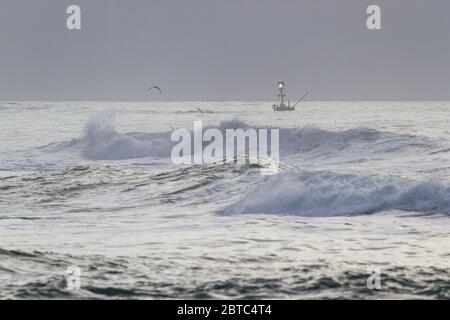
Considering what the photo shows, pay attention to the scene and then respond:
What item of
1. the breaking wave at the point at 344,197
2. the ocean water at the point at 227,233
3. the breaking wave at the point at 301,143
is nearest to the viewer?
the ocean water at the point at 227,233

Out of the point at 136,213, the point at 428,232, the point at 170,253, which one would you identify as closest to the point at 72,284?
the point at 170,253

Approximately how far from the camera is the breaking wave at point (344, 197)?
17.2 meters

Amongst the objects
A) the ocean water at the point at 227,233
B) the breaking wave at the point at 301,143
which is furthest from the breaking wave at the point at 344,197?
the breaking wave at the point at 301,143

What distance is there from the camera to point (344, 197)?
18.2 meters

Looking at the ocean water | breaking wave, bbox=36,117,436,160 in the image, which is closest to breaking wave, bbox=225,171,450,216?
the ocean water

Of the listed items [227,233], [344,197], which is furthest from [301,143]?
[227,233]

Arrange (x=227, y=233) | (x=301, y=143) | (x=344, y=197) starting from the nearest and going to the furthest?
(x=227, y=233)
(x=344, y=197)
(x=301, y=143)

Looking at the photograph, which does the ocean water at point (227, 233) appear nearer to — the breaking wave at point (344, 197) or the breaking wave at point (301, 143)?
the breaking wave at point (344, 197)

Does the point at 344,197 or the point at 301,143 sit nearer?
the point at 344,197

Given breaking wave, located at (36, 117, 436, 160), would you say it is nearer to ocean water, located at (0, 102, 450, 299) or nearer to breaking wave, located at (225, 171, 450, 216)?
ocean water, located at (0, 102, 450, 299)

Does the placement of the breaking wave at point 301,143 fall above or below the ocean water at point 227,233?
below

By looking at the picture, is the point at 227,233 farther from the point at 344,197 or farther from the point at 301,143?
the point at 301,143

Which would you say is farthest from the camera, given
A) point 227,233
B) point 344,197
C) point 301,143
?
point 301,143
